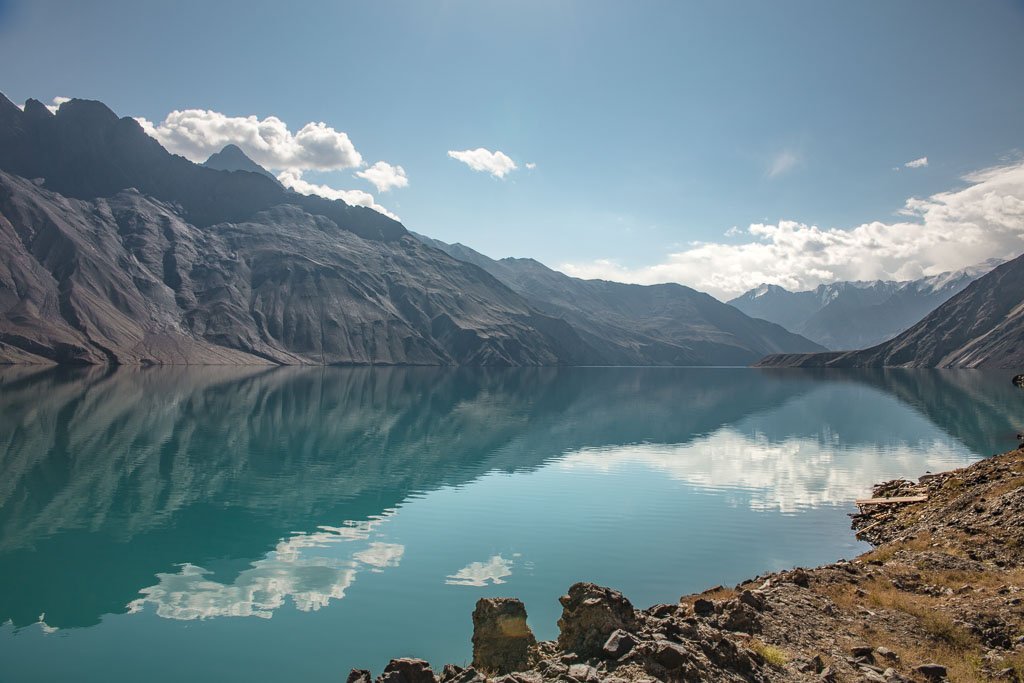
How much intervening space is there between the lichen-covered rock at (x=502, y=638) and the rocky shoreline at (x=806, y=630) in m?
0.02

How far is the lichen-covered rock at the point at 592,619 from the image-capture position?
42.4 feet

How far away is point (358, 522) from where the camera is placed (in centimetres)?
3522

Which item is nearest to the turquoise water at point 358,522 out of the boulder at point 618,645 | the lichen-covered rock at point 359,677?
the lichen-covered rock at point 359,677

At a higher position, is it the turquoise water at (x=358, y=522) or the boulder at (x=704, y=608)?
the boulder at (x=704, y=608)

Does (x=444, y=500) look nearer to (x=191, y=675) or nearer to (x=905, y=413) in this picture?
(x=191, y=675)

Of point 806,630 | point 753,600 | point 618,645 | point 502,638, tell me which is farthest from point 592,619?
point 806,630

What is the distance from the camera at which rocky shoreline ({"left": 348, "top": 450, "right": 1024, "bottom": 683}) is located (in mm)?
12594

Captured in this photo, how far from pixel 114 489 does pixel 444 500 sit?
2234 cm

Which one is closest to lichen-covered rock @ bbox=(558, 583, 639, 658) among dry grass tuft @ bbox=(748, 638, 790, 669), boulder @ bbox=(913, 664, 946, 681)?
dry grass tuft @ bbox=(748, 638, 790, 669)


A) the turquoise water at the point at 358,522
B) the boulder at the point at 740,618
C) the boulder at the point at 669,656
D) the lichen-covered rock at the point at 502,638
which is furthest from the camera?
the turquoise water at the point at 358,522

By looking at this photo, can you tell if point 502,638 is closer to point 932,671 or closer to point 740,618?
point 740,618

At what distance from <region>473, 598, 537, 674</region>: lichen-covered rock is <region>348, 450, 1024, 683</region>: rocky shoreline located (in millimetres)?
24

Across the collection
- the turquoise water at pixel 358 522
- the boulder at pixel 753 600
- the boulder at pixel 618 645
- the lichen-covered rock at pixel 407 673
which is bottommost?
the turquoise water at pixel 358 522

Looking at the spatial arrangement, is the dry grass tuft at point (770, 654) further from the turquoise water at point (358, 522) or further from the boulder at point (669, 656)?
the turquoise water at point (358, 522)
